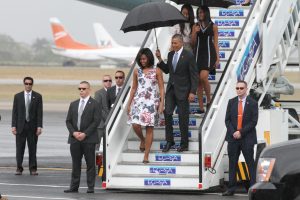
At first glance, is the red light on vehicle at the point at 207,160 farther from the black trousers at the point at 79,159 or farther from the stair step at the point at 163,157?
the black trousers at the point at 79,159

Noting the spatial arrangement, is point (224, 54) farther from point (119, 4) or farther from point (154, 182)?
point (119, 4)

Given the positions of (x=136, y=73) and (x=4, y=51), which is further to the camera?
(x=4, y=51)

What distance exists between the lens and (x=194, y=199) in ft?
40.4

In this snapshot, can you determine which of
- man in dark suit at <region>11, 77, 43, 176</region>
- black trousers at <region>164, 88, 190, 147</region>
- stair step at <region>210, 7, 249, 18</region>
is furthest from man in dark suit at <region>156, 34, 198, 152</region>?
man in dark suit at <region>11, 77, 43, 176</region>

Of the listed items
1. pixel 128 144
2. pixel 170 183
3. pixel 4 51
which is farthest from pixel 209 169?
pixel 4 51

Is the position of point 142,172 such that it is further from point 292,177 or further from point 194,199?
point 292,177

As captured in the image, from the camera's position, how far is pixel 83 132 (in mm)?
13242

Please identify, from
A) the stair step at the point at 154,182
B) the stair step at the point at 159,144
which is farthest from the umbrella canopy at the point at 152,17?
the stair step at the point at 154,182

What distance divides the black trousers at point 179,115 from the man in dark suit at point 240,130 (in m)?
0.64

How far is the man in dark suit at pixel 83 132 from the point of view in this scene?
1320 centimetres

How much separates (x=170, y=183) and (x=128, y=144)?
1.19 m

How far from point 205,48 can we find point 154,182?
209cm

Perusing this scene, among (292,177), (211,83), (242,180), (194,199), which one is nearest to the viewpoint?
(292,177)

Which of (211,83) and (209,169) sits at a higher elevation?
(211,83)
